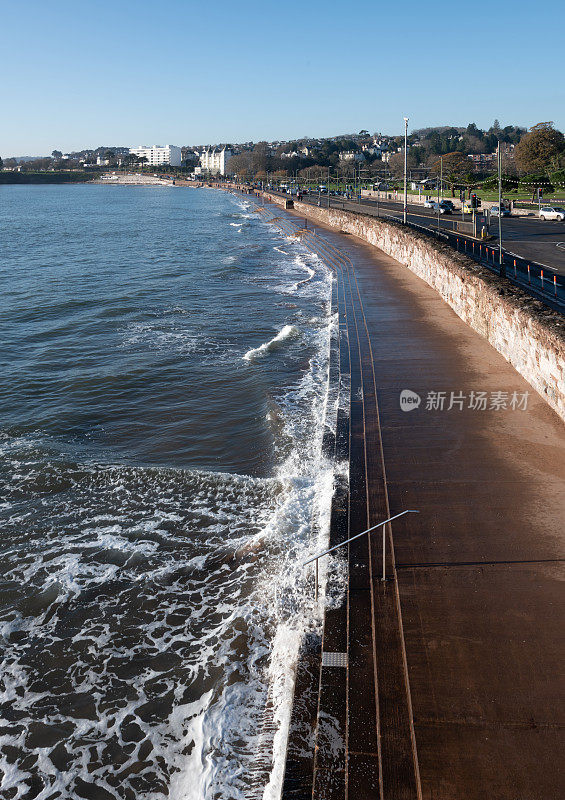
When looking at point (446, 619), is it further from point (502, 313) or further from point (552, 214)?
point (552, 214)

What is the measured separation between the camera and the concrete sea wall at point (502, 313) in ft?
41.1

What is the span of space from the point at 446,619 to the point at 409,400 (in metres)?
7.25

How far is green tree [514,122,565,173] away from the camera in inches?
2960

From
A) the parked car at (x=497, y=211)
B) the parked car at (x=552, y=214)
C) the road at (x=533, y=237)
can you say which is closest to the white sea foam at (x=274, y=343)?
the road at (x=533, y=237)

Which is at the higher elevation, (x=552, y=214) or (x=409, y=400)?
(x=552, y=214)

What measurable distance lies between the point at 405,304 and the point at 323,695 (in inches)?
755

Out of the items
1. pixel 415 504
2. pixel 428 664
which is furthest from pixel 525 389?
pixel 428 664

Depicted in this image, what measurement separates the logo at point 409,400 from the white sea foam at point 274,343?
5.91 m

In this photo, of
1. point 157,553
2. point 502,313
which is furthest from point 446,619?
point 502,313

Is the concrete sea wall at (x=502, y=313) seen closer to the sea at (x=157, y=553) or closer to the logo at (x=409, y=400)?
the logo at (x=409, y=400)

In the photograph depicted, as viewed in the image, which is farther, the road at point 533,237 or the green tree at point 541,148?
the green tree at point 541,148

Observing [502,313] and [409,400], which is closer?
[409,400]

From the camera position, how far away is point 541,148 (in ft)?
249

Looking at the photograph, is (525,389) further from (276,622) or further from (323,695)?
(323,695)
